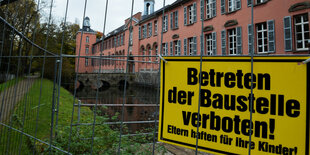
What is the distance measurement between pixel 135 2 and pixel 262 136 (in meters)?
1.08

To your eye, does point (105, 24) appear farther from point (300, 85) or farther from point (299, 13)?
point (299, 13)

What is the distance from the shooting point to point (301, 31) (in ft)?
27.3

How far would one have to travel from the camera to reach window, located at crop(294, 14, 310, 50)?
7794mm

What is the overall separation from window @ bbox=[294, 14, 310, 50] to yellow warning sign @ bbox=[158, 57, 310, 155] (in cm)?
883

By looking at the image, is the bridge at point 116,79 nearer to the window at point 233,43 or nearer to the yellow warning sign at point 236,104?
the window at point 233,43

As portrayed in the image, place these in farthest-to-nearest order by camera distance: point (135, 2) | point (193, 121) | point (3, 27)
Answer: point (3, 27)
point (135, 2)
point (193, 121)

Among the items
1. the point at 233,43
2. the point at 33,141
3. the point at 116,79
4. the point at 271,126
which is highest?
the point at 233,43

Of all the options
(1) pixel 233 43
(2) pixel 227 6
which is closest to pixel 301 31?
(1) pixel 233 43

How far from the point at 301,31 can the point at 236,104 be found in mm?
9953

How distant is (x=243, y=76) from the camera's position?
838 mm

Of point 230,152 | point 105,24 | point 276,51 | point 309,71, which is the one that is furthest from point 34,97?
point 276,51

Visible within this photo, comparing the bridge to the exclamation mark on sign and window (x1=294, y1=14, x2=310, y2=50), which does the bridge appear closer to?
the exclamation mark on sign

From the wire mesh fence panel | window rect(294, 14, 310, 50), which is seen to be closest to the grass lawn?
the wire mesh fence panel

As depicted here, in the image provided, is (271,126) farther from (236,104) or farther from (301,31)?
(301,31)
